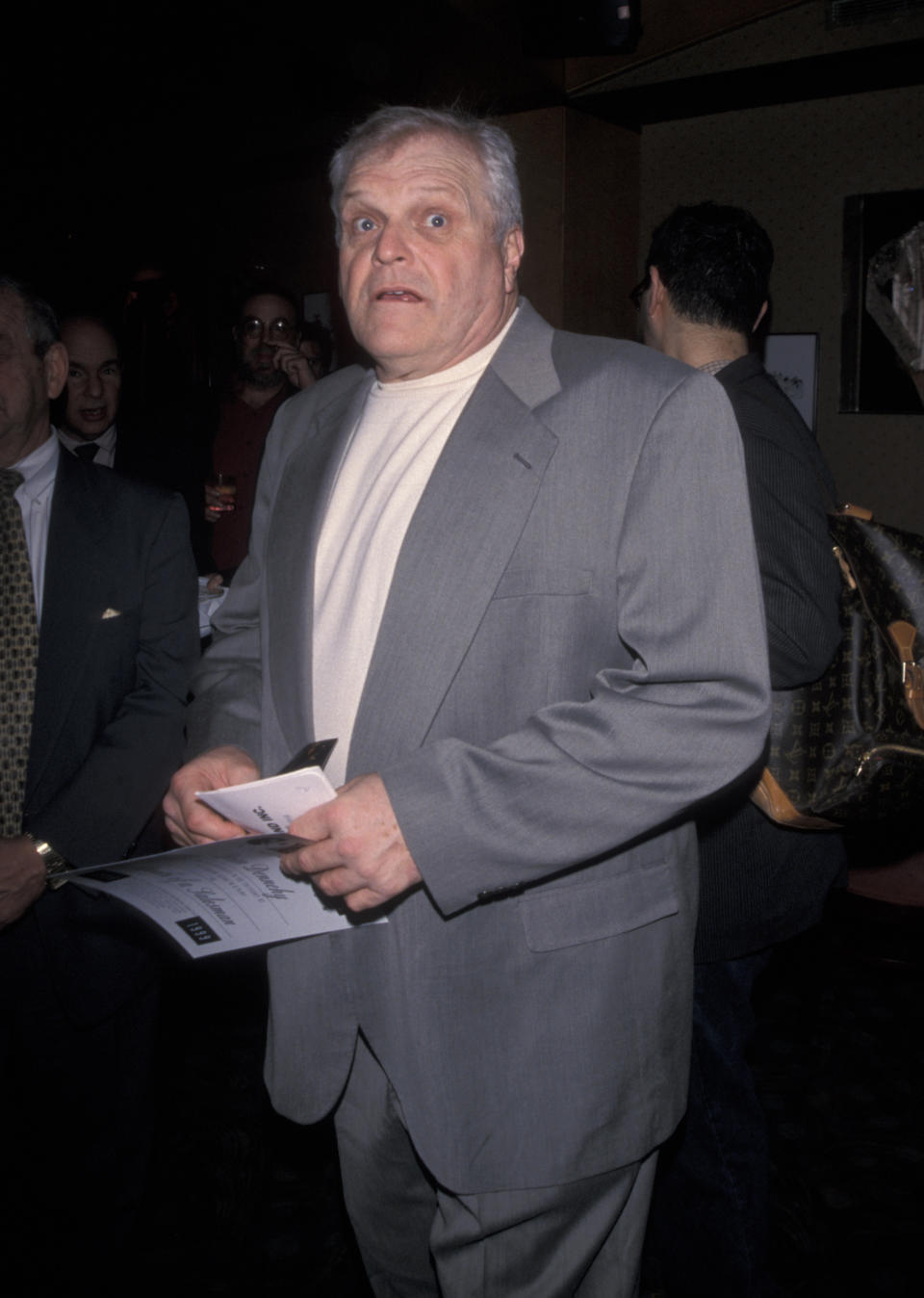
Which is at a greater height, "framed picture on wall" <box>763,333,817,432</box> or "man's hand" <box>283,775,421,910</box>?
"framed picture on wall" <box>763,333,817,432</box>

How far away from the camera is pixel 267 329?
4094mm

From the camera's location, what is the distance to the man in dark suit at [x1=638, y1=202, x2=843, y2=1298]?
5.02ft

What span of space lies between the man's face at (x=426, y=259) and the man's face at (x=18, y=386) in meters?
0.81

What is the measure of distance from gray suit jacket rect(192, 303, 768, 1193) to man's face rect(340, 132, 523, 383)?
83mm

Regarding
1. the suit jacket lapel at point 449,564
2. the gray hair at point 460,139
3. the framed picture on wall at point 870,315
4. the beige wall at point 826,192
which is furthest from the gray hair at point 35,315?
the beige wall at point 826,192

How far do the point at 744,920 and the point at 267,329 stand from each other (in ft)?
10.7

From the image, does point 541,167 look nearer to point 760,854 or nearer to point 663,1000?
point 760,854

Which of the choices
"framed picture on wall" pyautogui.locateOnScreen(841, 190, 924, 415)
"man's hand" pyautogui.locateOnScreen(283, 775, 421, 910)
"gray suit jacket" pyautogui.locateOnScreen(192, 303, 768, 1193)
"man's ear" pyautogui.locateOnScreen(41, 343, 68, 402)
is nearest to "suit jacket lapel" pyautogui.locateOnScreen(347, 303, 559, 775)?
"gray suit jacket" pyautogui.locateOnScreen(192, 303, 768, 1193)

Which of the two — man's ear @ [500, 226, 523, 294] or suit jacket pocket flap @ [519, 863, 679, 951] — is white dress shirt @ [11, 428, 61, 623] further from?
suit jacket pocket flap @ [519, 863, 679, 951]

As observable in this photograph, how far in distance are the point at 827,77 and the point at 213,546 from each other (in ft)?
10.1

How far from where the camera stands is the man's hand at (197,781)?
1247mm

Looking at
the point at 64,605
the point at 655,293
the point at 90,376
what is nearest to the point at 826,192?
the point at 655,293

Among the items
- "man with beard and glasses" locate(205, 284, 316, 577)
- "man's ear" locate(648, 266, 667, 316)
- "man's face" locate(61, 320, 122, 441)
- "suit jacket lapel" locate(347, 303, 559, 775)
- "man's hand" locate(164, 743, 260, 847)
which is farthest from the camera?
"man with beard and glasses" locate(205, 284, 316, 577)

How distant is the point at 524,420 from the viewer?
3.90 feet
